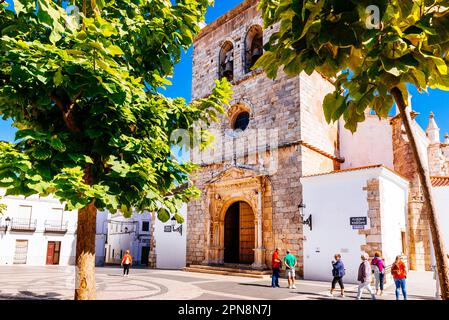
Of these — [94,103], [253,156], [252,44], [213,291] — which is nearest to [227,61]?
[252,44]

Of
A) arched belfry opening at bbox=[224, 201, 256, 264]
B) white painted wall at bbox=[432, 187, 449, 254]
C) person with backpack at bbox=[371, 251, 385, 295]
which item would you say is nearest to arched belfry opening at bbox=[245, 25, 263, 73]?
arched belfry opening at bbox=[224, 201, 256, 264]

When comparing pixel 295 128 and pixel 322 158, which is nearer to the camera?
pixel 295 128

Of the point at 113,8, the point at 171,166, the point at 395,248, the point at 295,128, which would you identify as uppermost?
the point at 295,128

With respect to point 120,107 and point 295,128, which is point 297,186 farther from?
point 120,107

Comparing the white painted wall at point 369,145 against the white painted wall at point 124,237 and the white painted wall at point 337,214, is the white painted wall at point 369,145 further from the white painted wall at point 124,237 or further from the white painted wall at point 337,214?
the white painted wall at point 124,237

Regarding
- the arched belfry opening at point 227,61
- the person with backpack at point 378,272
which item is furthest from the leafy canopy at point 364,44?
the arched belfry opening at point 227,61

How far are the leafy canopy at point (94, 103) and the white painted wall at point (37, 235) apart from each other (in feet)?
82.1

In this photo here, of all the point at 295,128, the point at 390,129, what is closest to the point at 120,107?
the point at 295,128

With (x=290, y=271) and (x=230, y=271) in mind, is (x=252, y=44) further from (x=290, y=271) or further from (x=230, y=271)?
(x=290, y=271)

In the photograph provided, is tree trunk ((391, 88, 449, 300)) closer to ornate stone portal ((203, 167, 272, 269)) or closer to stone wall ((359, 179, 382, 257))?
stone wall ((359, 179, 382, 257))

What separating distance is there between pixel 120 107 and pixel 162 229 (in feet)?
54.3

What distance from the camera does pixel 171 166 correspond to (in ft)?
14.5

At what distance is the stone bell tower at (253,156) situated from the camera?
571 inches

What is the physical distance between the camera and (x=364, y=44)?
1763 millimetres
